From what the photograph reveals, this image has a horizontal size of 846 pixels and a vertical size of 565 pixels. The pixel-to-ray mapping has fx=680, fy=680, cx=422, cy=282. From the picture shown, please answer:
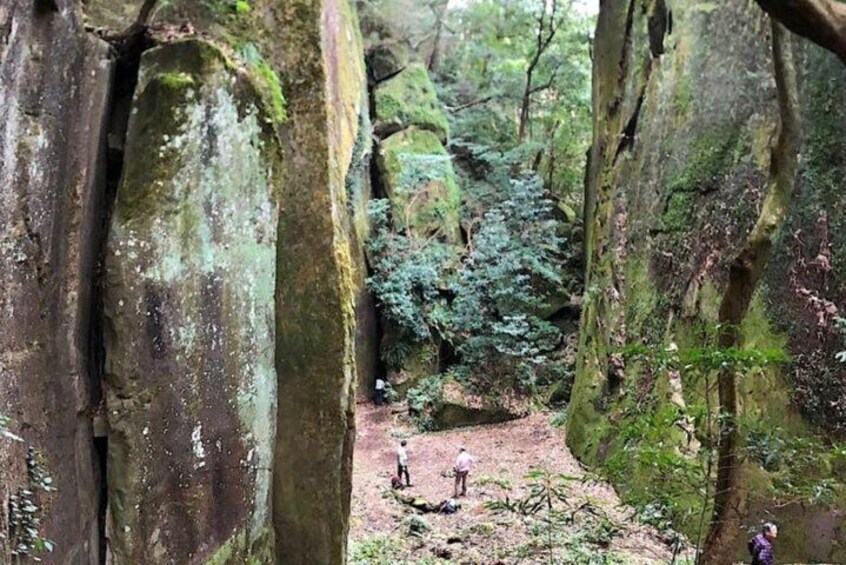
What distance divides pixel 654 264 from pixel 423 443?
6.81 metres

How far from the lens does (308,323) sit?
5.93 m

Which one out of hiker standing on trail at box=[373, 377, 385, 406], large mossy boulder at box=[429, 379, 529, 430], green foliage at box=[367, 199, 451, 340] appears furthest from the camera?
green foliage at box=[367, 199, 451, 340]

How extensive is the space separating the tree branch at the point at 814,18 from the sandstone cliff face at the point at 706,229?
115 centimetres

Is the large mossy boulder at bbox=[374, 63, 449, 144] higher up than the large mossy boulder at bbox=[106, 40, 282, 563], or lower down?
higher up

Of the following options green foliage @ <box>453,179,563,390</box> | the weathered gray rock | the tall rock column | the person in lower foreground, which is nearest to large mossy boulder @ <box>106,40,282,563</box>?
the weathered gray rock

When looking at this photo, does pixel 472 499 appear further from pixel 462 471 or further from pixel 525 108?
pixel 525 108

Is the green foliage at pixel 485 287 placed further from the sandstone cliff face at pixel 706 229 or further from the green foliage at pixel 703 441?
the green foliage at pixel 703 441

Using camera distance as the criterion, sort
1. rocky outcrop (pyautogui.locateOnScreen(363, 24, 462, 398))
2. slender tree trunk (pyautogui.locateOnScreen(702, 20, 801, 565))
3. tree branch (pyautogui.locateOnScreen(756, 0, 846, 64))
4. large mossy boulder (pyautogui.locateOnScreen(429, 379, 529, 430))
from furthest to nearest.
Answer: rocky outcrop (pyautogui.locateOnScreen(363, 24, 462, 398))
large mossy boulder (pyautogui.locateOnScreen(429, 379, 529, 430))
slender tree trunk (pyautogui.locateOnScreen(702, 20, 801, 565))
tree branch (pyautogui.locateOnScreen(756, 0, 846, 64))

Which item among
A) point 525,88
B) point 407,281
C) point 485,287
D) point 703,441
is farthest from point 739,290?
point 525,88

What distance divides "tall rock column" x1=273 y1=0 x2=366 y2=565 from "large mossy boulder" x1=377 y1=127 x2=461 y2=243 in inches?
540

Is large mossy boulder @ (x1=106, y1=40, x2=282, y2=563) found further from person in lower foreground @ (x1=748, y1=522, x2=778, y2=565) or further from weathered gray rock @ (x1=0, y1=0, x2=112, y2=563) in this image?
person in lower foreground @ (x1=748, y1=522, x2=778, y2=565)

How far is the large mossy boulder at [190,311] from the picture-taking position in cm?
461

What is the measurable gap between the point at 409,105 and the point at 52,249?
18.1 metres

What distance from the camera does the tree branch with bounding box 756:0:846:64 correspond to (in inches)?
179
